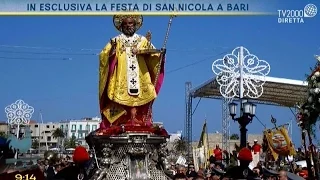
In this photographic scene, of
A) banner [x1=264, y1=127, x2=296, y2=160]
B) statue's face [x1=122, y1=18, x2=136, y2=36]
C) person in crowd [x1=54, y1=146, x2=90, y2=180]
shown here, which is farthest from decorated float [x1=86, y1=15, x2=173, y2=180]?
banner [x1=264, y1=127, x2=296, y2=160]

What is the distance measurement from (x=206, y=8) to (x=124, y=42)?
268 cm

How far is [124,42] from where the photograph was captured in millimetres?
14195

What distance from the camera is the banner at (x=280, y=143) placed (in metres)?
19.2

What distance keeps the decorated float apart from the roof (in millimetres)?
17097

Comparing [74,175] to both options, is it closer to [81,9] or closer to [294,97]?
[81,9]

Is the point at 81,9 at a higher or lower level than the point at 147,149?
higher

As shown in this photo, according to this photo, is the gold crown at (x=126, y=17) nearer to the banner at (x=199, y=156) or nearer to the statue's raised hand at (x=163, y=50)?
the statue's raised hand at (x=163, y=50)

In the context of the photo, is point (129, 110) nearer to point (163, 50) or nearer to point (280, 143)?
point (163, 50)

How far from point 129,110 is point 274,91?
75.7ft

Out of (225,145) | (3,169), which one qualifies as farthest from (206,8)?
(225,145)

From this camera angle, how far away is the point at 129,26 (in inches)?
563
